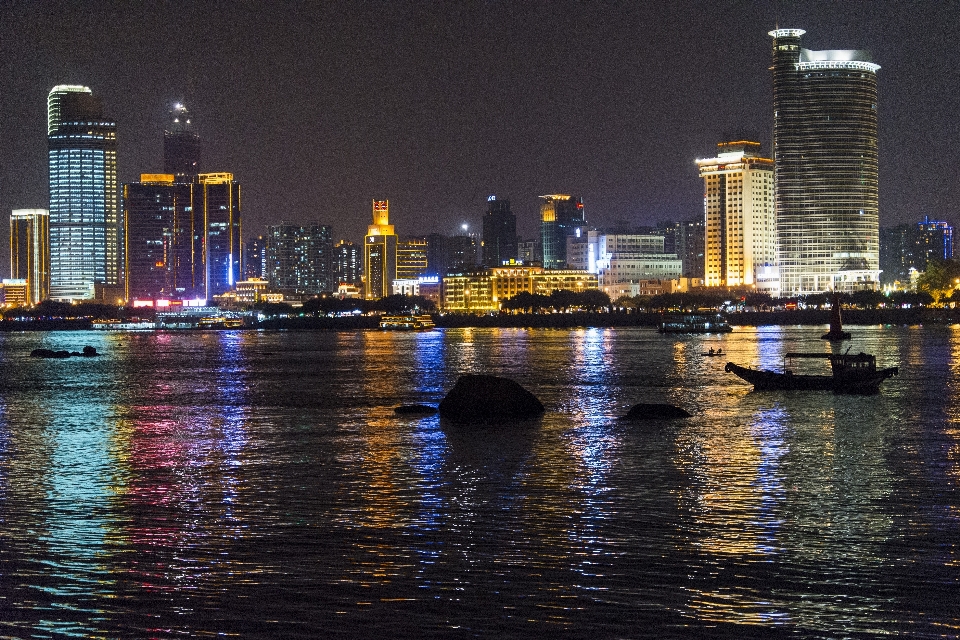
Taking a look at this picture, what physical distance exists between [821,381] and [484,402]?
2752 cm

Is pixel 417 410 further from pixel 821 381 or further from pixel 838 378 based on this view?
pixel 821 381

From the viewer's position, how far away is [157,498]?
3130 cm

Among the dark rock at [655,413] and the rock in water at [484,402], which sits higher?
the rock in water at [484,402]

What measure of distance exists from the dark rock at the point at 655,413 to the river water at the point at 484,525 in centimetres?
225

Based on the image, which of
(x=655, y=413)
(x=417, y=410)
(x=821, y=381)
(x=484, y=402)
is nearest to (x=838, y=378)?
(x=821, y=381)

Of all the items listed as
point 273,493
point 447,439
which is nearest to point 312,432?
point 447,439

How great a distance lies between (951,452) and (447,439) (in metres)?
18.3

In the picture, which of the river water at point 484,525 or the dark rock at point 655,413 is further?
the dark rock at point 655,413

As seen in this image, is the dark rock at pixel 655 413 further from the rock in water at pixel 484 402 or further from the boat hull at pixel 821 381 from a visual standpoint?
the boat hull at pixel 821 381

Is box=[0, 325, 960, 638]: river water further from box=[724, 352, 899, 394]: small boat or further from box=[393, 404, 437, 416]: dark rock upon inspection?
box=[724, 352, 899, 394]: small boat

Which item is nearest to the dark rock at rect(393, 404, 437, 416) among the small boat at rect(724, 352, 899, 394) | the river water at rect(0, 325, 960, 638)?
the river water at rect(0, 325, 960, 638)

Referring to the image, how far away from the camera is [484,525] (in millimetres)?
26906

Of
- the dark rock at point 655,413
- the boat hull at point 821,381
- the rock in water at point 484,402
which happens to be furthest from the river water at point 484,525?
the boat hull at point 821,381

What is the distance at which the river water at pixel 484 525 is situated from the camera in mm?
19422
